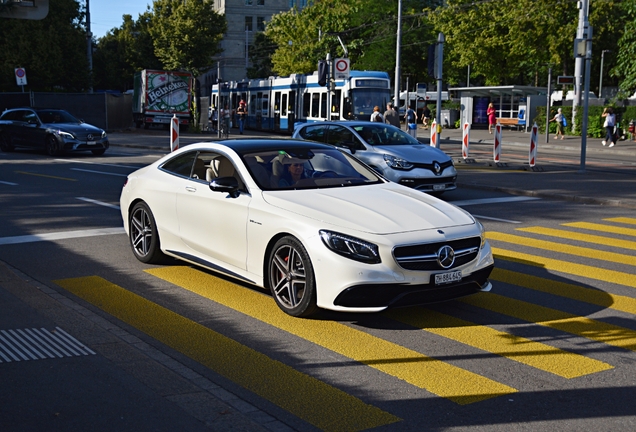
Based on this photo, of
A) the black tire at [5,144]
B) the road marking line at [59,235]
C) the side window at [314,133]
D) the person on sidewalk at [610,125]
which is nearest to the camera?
the road marking line at [59,235]

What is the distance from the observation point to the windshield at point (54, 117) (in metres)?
27.0

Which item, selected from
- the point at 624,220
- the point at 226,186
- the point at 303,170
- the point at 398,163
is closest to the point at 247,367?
the point at 226,186

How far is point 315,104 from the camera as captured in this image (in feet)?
130

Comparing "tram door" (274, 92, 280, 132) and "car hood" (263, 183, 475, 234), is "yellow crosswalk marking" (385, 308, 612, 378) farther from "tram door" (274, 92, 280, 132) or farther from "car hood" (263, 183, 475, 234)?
"tram door" (274, 92, 280, 132)

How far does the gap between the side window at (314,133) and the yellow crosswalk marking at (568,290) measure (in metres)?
8.68

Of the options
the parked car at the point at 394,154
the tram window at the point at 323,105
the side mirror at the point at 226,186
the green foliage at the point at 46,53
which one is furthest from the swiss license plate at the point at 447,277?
the green foliage at the point at 46,53

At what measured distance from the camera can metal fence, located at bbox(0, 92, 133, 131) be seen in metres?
41.6

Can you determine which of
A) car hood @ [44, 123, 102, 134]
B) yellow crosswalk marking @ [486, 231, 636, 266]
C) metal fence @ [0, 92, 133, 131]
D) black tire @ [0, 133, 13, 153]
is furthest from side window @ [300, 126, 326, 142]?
metal fence @ [0, 92, 133, 131]

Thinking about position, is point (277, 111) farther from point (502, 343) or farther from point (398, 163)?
point (502, 343)

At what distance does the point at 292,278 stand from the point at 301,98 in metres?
34.9

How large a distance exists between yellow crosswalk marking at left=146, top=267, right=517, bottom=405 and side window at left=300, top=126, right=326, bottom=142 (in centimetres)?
917

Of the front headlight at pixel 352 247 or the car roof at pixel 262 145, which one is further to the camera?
the car roof at pixel 262 145

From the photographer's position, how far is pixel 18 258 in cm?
939

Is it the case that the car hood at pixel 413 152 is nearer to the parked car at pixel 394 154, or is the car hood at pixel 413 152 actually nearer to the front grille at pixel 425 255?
the parked car at pixel 394 154
